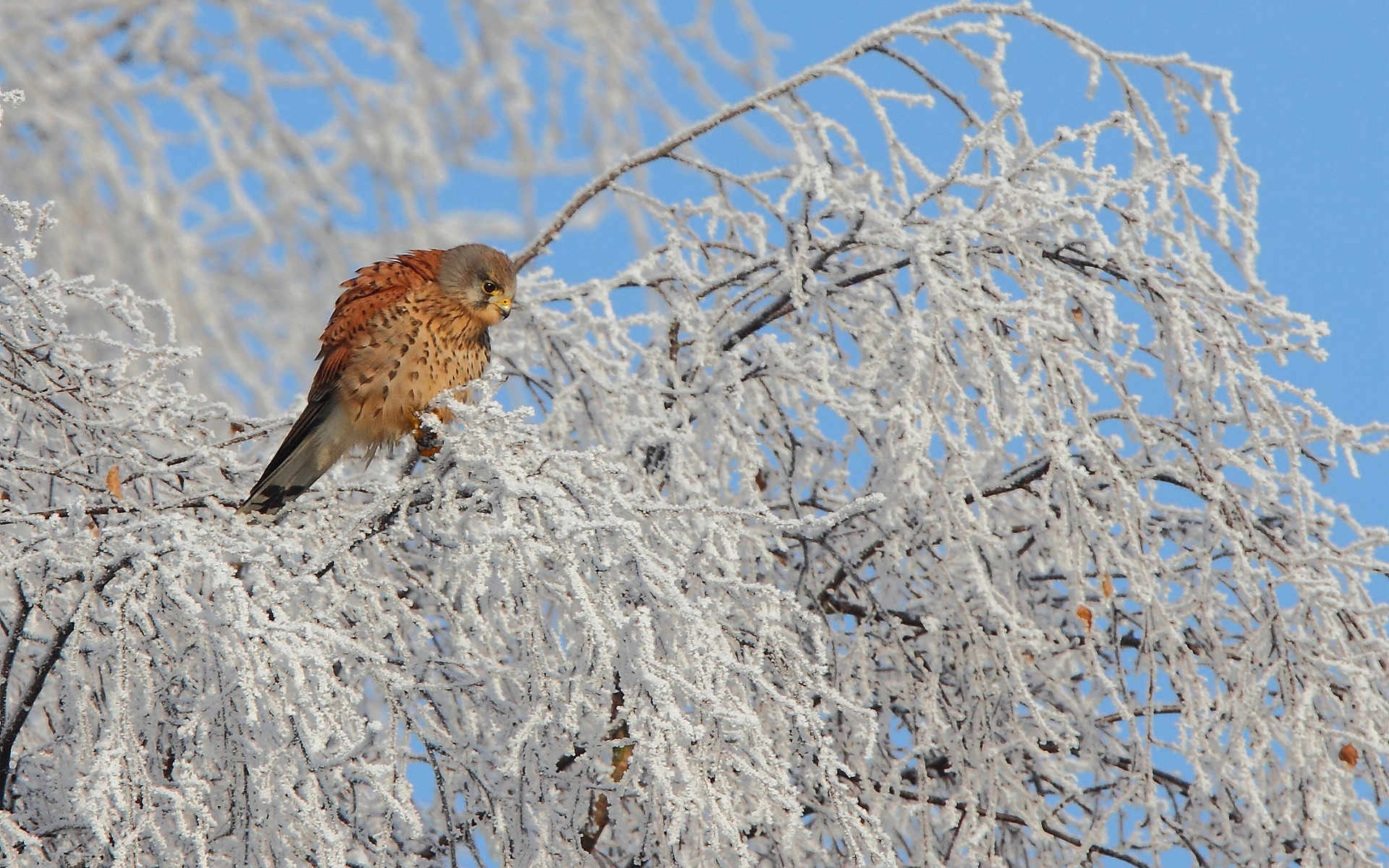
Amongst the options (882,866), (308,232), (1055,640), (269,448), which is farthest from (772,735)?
(308,232)

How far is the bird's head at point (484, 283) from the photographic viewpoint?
→ 10.3ft

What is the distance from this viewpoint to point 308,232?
5.34 metres

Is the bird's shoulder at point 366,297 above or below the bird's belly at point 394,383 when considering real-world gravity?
above

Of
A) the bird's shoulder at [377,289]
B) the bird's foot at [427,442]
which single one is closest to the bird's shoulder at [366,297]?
the bird's shoulder at [377,289]

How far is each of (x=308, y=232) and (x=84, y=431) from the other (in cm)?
300

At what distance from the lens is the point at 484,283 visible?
10.3ft

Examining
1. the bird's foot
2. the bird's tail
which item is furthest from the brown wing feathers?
the bird's foot

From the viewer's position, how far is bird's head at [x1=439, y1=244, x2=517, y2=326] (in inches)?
123

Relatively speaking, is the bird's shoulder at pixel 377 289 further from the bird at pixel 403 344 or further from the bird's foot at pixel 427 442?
the bird's foot at pixel 427 442

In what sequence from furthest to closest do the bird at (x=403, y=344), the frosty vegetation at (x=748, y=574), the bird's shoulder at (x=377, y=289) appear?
the bird's shoulder at (x=377, y=289)
the bird at (x=403, y=344)
the frosty vegetation at (x=748, y=574)

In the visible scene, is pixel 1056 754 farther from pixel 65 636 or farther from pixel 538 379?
pixel 65 636

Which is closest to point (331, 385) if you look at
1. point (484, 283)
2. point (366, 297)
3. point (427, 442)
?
point (366, 297)

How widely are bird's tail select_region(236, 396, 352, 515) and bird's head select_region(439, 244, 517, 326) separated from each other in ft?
1.25

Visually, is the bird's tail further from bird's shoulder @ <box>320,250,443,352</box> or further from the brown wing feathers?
bird's shoulder @ <box>320,250,443,352</box>
